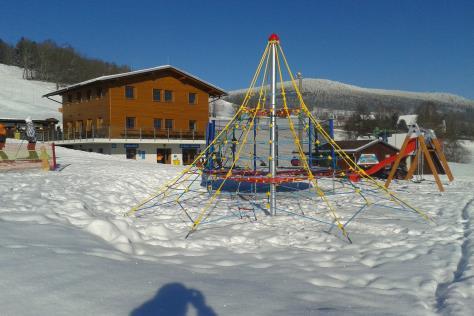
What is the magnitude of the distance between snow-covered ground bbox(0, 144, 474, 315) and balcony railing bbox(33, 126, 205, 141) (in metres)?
22.5

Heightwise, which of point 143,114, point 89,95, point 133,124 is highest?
point 89,95

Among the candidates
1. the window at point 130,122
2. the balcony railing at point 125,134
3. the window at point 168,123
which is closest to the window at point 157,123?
the balcony railing at point 125,134

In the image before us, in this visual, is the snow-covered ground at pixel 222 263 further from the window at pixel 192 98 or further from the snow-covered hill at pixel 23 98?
the snow-covered hill at pixel 23 98

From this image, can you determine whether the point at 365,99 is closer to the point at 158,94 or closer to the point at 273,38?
the point at 158,94

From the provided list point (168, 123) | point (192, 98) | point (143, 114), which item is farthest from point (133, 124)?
point (192, 98)

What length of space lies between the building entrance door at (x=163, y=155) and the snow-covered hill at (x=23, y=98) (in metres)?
42.2

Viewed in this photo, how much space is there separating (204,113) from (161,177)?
75.3ft

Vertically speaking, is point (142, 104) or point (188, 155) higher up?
point (142, 104)

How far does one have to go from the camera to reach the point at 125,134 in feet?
111

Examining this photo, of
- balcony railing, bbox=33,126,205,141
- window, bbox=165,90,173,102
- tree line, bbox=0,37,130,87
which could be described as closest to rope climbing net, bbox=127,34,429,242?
balcony railing, bbox=33,126,205,141

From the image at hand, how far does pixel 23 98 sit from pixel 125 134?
61339 millimetres

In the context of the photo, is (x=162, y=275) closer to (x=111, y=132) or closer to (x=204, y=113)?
(x=111, y=132)

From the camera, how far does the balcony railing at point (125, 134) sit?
3344 cm

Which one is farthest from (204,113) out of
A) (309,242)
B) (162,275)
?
(162,275)
